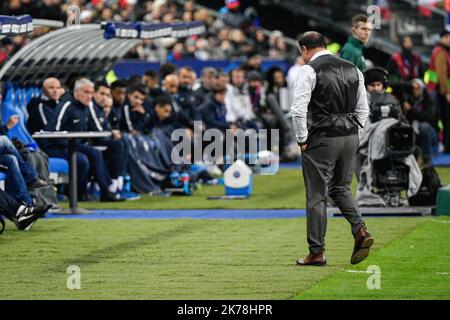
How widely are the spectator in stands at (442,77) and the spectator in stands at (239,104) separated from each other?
163 inches

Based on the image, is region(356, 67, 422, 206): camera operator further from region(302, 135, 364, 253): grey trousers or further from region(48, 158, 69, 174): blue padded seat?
region(302, 135, 364, 253): grey trousers

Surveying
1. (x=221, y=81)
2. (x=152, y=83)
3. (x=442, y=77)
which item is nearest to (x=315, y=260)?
(x=152, y=83)

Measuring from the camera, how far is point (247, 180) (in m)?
22.2

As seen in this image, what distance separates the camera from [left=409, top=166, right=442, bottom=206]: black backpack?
19.2m

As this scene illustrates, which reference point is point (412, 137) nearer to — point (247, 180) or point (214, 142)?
point (247, 180)

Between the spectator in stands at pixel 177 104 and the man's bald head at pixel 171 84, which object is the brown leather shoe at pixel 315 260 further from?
the man's bald head at pixel 171 84

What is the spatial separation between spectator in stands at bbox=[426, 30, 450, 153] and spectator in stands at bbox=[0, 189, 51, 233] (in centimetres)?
1526

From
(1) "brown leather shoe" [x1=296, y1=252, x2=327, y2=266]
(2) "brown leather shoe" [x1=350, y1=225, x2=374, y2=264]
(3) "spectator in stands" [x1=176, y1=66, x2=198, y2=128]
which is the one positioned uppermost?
(3) "spectator in stands" [x1=176, y1=66, x2=198, y2=128]

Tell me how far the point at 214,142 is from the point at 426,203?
7.44 metres

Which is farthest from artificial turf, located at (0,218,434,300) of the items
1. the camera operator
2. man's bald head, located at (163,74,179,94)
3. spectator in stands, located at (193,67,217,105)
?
spectator in stands, located at (193,67,217,105)

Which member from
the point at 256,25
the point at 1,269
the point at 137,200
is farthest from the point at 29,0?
the point at 1,269

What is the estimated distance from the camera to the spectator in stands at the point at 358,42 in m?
18.5

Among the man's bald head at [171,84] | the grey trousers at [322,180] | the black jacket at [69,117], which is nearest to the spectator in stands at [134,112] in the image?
the man's bald head at [171,84]

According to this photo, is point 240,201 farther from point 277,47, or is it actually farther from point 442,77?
point 277,47
